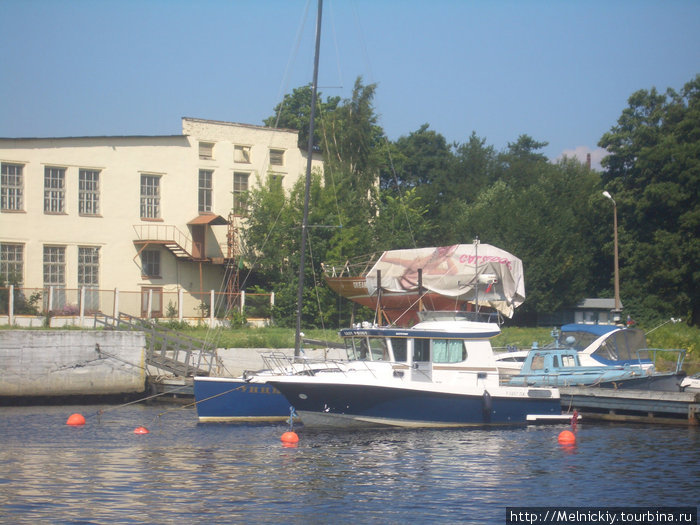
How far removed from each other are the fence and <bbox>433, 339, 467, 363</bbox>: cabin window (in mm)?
14904

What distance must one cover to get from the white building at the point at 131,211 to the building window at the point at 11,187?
5 cm

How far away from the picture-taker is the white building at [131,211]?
145 feet

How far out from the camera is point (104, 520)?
→ 15.1 meters

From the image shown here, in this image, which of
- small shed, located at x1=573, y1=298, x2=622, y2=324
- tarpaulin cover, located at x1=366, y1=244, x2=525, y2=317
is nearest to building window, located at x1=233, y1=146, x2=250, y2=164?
tarpaulin cover, located at x1=366, y1=244, x2=525, y2=317

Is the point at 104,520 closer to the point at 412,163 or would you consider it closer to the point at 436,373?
the point at 436,373

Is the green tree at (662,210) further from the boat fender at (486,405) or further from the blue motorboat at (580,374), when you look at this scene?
the boat fender at (486,405)

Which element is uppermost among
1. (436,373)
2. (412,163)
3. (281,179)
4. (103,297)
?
(412,163)

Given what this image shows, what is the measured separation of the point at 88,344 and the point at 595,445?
1904cm

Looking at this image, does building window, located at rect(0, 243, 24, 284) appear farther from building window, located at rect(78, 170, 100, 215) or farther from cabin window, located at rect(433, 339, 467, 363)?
cabin window, located at rect(433, 339, 467, 363)

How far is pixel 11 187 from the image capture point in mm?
44125

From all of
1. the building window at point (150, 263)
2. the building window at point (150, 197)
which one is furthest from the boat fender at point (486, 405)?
the building window at point (150, 197)

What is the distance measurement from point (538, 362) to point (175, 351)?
1398 centimetres

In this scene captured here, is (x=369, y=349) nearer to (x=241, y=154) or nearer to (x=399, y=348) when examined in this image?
(x=399, y=348)

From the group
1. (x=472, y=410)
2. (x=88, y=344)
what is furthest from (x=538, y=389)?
(x=88, y=344)
